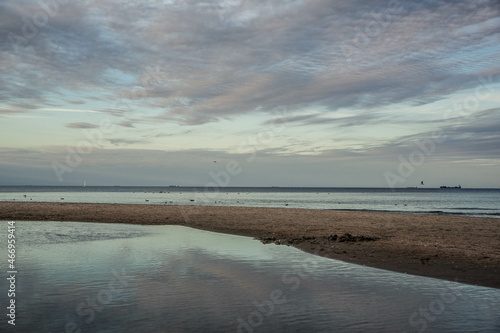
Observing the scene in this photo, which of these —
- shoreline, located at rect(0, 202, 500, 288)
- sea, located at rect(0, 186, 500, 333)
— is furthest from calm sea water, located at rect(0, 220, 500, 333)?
shoreline, located at rect(0, 202, 500, 288)

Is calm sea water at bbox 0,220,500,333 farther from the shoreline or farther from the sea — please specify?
the shoreline

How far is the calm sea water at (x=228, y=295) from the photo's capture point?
1130cm

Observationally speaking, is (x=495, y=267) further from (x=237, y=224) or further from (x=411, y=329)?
(x=237, y=224)

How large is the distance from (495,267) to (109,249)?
21096mm

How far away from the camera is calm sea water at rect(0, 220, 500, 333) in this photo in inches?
445

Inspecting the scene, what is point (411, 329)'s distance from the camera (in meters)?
11.1

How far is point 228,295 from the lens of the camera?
1428cm

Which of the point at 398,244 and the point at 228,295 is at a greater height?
the point at 398,244

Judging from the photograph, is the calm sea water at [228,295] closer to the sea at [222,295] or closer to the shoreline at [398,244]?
the sea at [222,295]

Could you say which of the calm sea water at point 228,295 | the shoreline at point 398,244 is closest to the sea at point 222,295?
the calm sea water at point 228,295

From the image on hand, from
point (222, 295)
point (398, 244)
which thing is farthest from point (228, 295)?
point (398, 244)

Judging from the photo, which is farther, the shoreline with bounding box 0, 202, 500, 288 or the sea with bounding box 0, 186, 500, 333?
the shoreline with bounding box 0, 202, 500, 288

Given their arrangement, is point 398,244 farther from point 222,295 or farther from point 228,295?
point 222,295

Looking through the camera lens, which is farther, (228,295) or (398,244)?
(398,244)
